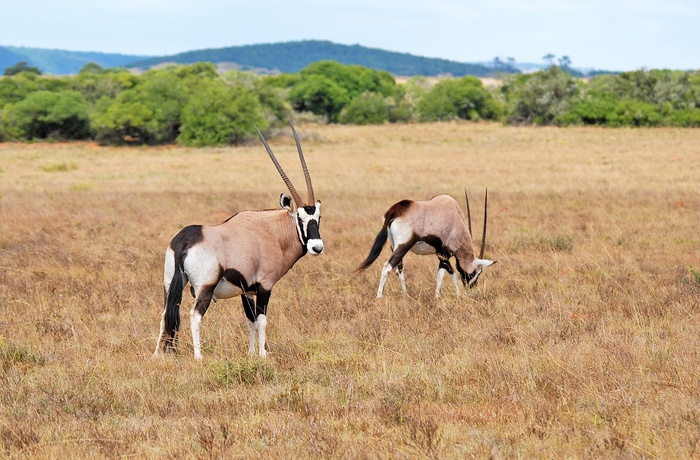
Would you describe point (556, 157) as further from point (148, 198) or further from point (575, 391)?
point (575, 391)

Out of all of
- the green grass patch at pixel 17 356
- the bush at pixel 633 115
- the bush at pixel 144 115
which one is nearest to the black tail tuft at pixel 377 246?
the green grass patch at pixel 17 356

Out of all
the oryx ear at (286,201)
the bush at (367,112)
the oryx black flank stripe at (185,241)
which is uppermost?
the oryx ear at (286,201)

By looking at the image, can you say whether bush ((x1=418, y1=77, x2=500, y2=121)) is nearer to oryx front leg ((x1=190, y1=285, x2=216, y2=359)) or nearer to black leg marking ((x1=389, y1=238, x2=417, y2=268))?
black leg marking ((x1=389, y1=238, x2=417, y2=268))

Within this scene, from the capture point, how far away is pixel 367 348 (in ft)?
24.0

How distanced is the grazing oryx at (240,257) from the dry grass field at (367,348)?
0.40m

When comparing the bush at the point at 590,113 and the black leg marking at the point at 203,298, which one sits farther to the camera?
the bush at the point at 590,113

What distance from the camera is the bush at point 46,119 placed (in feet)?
146

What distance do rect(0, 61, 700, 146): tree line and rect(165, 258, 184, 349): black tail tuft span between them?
113ft

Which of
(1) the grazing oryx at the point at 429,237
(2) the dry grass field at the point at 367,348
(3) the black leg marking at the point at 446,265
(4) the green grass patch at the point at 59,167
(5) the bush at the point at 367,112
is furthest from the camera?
(5) the bush at the point at 367,112

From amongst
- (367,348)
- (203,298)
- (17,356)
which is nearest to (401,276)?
(367,348)

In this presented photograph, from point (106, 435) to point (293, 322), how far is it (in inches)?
137

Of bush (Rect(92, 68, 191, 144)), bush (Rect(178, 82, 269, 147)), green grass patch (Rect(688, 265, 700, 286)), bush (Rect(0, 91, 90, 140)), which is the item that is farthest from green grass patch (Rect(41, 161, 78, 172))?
green grass patch (Rect(688, 265, 700, 286))

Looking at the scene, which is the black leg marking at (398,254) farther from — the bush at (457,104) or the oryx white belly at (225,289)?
the bush at (457,104)

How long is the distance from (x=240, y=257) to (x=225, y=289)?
31 cm
